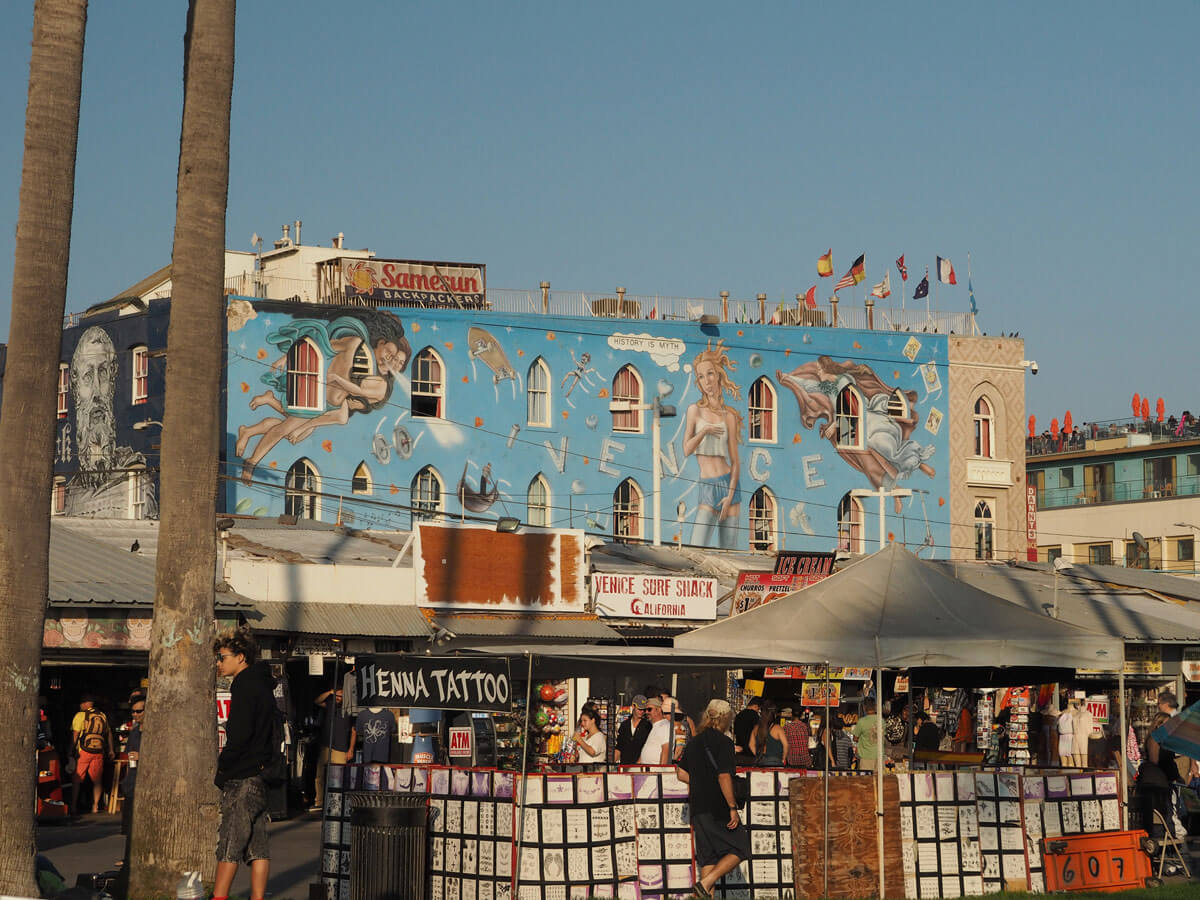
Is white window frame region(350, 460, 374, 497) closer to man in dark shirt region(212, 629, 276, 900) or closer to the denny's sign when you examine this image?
the denny's sign

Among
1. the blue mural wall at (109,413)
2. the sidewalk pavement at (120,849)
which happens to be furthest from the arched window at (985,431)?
the sidewalk pavement at (120,849)

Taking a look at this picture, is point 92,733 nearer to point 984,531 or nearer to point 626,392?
point 626,392

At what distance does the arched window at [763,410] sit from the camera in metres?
51.2

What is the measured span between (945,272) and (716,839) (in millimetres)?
43431

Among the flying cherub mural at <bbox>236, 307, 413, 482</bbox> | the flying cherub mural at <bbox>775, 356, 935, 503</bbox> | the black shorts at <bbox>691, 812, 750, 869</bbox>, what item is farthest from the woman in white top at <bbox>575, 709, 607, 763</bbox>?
the flying cherub mural at <bbox>775, 356, 935, 503</bbox>

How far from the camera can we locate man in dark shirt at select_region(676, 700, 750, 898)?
44.5ft

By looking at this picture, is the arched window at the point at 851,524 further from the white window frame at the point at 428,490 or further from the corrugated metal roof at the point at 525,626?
the corrugated metal roof at the point at 525,626

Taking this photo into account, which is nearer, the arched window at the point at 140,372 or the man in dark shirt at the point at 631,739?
the man in dark shirt at the point at 631,739

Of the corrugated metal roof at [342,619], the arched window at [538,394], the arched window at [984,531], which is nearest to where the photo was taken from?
the corrugated metal roof at [342,619]

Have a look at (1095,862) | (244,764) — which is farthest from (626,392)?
(244,764)

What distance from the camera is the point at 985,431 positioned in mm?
55094

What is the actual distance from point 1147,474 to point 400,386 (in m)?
46.0

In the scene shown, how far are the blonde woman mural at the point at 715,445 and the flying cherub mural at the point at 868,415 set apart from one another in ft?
6.77

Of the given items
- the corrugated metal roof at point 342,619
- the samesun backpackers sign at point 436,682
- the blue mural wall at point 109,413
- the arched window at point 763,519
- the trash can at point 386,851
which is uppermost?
the blue mural wall at point 109,413
